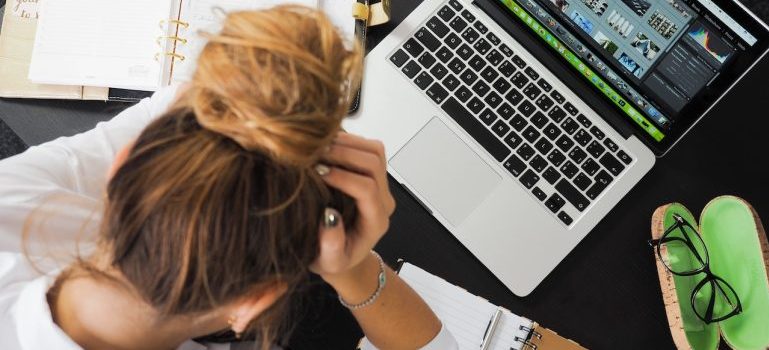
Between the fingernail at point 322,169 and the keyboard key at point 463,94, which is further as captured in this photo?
the keyboard key at point 463,94

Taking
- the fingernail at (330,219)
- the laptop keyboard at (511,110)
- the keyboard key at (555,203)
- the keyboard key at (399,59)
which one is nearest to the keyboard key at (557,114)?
the laptop keyboard at (511,110)

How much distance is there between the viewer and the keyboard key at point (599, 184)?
77cm

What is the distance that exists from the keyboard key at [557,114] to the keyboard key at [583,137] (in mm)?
31

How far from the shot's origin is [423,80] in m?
0.80

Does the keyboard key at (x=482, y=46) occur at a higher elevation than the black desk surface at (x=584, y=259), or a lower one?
higher

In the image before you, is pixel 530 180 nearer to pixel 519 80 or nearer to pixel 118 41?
pixel 519 80

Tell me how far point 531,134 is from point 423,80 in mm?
165

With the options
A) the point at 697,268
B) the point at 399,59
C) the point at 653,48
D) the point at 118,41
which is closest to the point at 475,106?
the point at 399,59

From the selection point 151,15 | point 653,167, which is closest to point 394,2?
point 151,15

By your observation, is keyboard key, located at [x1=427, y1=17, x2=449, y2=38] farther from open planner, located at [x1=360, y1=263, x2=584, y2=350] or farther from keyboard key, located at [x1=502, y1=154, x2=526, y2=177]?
open planner, located at [x1=360, y1=263, x2=584, y2=350]

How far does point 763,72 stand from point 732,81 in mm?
267

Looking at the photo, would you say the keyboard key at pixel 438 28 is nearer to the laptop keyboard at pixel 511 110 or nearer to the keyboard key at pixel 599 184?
the laptop keyboard at pixel 511 110

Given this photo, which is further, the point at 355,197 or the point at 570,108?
the point at 570,108

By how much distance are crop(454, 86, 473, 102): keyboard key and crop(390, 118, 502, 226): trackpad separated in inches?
1.7
